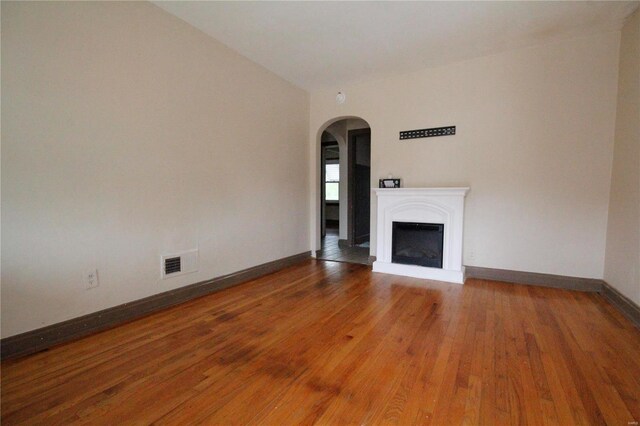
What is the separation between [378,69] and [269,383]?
375 centimetres

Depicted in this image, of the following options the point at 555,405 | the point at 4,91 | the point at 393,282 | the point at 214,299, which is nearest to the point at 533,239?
the point at 393,282

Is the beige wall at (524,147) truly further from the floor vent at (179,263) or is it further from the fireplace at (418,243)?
the floor vent at (179,263)

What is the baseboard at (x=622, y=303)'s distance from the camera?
217 cm

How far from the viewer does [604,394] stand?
1383 mm

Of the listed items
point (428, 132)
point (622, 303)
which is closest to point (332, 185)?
point (428, 132)

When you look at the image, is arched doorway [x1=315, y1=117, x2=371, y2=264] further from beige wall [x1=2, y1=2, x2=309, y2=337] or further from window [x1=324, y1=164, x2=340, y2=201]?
window [x1=324, y1=164, x2=340, y2=201]

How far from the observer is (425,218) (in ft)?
11.5

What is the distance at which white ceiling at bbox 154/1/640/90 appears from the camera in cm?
240

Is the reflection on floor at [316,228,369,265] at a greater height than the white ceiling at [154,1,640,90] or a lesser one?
lesser

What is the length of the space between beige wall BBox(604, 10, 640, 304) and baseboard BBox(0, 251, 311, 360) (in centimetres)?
380

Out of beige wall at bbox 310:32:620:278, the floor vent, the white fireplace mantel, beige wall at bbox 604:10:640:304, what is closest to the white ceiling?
beige wall at bbox 310:32:620:278

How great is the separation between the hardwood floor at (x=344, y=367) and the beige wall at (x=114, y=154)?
482mm

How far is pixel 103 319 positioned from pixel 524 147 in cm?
448

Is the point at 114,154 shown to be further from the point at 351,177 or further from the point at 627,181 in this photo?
the point at 627,181
